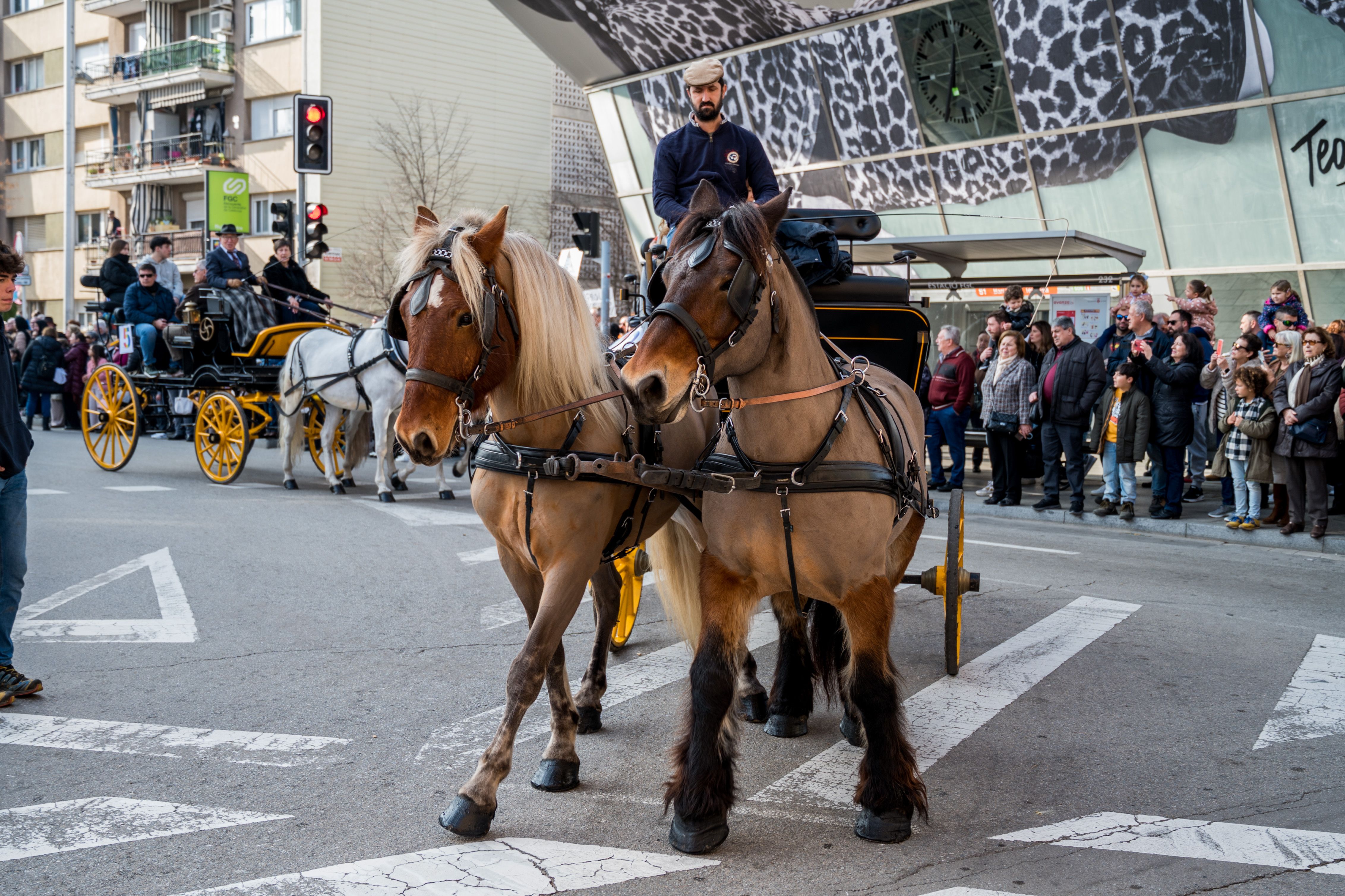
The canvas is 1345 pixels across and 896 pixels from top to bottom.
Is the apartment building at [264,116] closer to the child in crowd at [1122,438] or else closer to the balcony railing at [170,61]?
the balcony railing at [170,61]

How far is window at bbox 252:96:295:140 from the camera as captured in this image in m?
36.3

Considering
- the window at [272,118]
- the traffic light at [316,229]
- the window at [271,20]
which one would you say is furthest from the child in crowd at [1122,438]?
the window at [271,20]

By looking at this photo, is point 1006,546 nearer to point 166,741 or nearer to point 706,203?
point 706,203

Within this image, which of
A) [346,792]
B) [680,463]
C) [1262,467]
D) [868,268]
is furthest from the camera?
[868,268]

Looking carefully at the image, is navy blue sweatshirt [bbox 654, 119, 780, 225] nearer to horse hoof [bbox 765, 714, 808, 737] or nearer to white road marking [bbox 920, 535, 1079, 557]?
horse hoof [bbox 765, 714, 808, 737]

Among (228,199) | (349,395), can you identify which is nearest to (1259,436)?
(349,395)

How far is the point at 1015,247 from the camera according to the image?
1520 centimetres

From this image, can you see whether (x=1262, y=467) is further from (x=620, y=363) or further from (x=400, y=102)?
(x=400, y=102)

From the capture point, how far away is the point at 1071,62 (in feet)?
60.3

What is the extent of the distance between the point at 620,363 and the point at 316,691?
2.31 metres

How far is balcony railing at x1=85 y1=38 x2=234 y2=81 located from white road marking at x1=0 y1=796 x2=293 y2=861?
3792cm

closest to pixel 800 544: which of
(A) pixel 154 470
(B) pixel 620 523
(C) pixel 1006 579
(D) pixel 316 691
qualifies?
(B) pixel 620 523

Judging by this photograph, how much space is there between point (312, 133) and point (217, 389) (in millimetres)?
5250

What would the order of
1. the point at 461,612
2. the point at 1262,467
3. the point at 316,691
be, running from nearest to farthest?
the point at 316,691 < the point at 461,612 < the point at 1262,467
